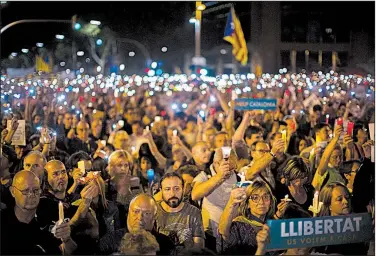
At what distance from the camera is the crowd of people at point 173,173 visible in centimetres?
519

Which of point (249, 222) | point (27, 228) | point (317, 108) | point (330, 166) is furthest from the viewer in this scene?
point (317, 108)

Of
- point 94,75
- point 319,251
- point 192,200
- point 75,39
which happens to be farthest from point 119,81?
point 319,251

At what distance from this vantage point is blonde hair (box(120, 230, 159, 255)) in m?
4.83

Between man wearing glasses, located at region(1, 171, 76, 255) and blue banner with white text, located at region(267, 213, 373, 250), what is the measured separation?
1.40 meters

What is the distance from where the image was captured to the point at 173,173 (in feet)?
17.8

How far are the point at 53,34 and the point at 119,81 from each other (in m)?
1.21

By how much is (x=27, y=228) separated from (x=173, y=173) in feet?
3.40

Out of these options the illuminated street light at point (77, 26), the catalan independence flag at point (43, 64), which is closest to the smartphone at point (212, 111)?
the illuminated street light at point (77, 26)

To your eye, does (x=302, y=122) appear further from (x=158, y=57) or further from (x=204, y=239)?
(x=204, y=239)

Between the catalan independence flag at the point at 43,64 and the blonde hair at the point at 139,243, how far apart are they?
1.58 m

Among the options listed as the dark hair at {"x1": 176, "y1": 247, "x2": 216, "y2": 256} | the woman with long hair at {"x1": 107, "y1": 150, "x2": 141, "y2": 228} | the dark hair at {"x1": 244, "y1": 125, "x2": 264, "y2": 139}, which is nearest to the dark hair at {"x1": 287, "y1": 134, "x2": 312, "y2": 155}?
the dark hair at {"x1": 244, "y1": 125, "x2": 264, "y2": 139}

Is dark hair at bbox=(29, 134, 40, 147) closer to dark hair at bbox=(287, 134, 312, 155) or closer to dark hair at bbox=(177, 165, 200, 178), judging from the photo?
dark hair at bbox=(177, 165, 200, 178)

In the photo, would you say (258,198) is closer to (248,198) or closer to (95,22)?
(248,198)

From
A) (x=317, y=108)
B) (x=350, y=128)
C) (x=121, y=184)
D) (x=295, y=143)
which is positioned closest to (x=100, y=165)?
(x=121, y=184)
